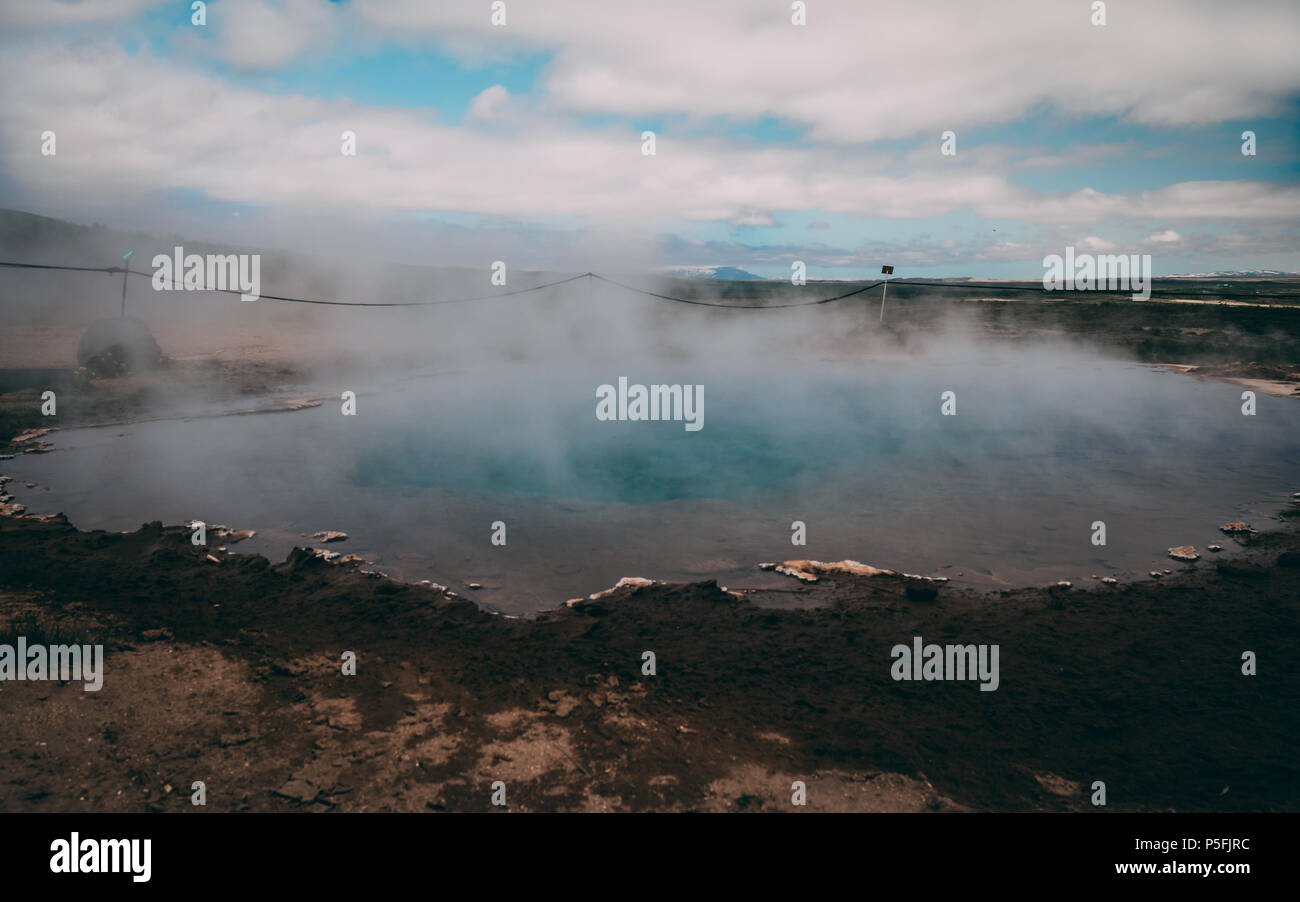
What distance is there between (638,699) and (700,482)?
5.86 meters

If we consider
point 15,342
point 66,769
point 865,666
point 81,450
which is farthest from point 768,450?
point 15,342

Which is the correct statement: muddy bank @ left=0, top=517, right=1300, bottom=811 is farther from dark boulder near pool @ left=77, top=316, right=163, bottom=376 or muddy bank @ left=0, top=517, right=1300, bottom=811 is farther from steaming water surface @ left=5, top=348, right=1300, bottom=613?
dark boulder near pool @ left=77, top=316, right=163, bottom=376

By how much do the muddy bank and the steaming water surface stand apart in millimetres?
938

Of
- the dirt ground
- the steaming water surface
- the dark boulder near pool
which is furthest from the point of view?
the dark boulder near pool

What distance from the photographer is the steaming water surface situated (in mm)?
7625

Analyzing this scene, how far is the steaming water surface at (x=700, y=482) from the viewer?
7.62 meters

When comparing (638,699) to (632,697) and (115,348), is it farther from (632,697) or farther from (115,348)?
(115,348)

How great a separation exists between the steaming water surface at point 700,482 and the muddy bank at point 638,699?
94 cm

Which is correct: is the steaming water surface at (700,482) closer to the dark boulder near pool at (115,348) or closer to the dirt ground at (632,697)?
the dirt ground at (632,697)

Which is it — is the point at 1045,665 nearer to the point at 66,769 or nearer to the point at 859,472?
the point at 859,472

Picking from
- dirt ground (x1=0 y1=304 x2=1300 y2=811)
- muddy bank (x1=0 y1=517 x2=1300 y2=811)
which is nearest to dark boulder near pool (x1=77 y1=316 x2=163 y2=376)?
dirt ground (x1=0 y1=304 x2=1300 y2=811)

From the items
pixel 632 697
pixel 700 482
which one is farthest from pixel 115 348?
pixel 632 697

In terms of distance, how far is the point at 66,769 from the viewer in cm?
402

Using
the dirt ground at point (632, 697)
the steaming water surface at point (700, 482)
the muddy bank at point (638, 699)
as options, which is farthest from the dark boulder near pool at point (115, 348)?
the muddy bank at point (638, 699)
